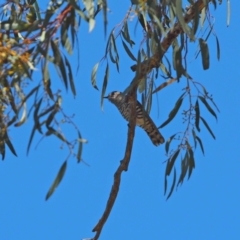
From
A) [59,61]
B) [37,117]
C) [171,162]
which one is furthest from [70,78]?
[171,162]

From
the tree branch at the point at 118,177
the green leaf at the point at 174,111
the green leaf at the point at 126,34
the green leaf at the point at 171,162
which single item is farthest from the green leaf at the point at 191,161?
the green leaf at the point at 126,34

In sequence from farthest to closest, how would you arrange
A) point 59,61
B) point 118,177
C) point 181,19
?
point 118,177, point 181,19, point 59,61

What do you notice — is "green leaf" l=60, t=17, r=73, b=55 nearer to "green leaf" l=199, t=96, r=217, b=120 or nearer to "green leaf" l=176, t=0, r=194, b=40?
"green leaf" l=176, t=0, r=194, b=40

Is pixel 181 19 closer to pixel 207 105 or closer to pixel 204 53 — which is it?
pixel 204 53

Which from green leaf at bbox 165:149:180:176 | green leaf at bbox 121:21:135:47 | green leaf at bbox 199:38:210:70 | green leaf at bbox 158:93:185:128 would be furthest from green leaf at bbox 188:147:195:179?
green leaf at bbox 121:21:135:47

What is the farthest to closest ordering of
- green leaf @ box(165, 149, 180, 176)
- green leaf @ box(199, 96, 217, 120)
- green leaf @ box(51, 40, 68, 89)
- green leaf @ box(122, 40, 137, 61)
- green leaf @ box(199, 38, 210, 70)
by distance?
green leaf @ box(122, 40, 137, 61) → green leaf @ box(165, 149, 180, 176) → green leaf @ box(199, 96, 217, 120) → green leaf @ box(199, 38, 210, 70) → green leaf @ box(51, 40, 68, 89)

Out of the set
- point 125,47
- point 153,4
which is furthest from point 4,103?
point 125,47

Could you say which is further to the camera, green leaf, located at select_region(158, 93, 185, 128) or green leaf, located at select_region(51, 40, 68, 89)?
green leaf, located at select_region(158, 93, 185, 128)

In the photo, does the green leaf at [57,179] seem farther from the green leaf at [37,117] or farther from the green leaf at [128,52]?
Result: the green leaf at [128,52]

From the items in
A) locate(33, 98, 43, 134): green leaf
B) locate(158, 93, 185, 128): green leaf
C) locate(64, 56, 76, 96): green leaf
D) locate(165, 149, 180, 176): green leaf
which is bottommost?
locate(33, 98, 43, 134): green leaf

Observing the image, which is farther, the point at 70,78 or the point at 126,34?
the point at 126,34

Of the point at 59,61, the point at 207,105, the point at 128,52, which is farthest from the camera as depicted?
the point at 128,52

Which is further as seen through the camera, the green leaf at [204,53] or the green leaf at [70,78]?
the green leaf at [204,53]

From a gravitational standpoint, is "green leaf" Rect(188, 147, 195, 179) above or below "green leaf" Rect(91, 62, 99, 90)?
below
